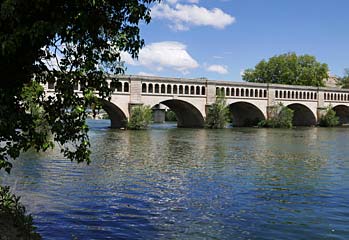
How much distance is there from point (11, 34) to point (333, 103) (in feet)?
320

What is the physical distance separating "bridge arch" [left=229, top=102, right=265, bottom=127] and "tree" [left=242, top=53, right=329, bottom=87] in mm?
25758

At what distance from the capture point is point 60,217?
1212 cm

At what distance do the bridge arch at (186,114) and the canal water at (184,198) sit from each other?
48060 mm

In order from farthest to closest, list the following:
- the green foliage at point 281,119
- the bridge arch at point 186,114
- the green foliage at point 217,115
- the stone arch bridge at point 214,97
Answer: the green foliage at point 281,119 → the bridge arch at point 186,114 → the green foliage at point 217,115 → the stone arch bridge at point 214,97

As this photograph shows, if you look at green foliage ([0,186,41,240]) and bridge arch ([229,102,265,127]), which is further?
bridge arch ([229,102,265,127])

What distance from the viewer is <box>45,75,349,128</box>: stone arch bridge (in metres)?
65.6

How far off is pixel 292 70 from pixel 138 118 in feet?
198

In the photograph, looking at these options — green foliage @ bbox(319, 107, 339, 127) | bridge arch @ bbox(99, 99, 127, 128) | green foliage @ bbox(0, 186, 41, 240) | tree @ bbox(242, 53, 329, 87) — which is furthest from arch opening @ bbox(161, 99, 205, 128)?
green foliage @ bbox(0, 186, 41, 240)

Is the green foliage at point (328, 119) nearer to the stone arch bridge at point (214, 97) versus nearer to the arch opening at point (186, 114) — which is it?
the stone arch bridge at point (214, 97)

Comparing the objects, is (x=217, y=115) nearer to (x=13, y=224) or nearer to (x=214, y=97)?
(x=214, y=97)

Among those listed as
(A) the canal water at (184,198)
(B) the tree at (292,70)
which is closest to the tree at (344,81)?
(B) the tree at (292,70)

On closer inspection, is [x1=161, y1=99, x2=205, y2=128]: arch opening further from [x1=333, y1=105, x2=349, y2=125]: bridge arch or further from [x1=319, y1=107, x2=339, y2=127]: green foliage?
[x1=333, y1=105, x2=349, y2=125]: bridge arch

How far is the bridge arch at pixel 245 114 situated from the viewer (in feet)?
276

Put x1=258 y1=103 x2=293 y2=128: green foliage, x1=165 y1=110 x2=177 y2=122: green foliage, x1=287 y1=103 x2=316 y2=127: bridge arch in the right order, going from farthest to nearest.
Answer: x1=165 y1=110 x2=177 y2=122: green foliage → x1=287 y1=103 x2=316 y2=127: bridge arch → x1=258 y1=103 x2=293 y2=128: green foliage
